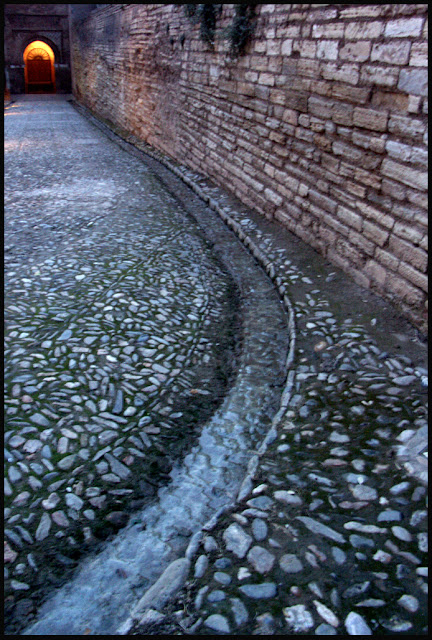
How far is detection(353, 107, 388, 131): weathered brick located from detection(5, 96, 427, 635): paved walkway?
136cm

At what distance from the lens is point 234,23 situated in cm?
636

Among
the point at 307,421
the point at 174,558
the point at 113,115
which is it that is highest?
the point at 113,115

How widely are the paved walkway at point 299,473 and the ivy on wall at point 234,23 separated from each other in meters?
3.37

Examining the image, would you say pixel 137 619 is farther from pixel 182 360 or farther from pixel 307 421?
pixel 182 360

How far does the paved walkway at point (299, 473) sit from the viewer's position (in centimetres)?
190

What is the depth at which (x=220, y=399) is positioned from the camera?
3371 mm

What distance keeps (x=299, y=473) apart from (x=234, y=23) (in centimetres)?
607

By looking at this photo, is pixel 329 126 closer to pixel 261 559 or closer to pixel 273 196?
pixel 273 196

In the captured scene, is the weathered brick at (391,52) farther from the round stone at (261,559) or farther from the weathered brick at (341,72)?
the round stone at (261,559)

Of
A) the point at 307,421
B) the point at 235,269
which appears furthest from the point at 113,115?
A: the point at 307,421

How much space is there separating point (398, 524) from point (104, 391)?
2002 millimetres

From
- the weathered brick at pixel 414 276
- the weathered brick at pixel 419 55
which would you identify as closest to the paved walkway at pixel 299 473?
the weathered brick at pixel 414 276

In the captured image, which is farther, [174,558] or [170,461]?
[170,461]

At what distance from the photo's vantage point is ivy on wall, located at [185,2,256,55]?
241 inches
